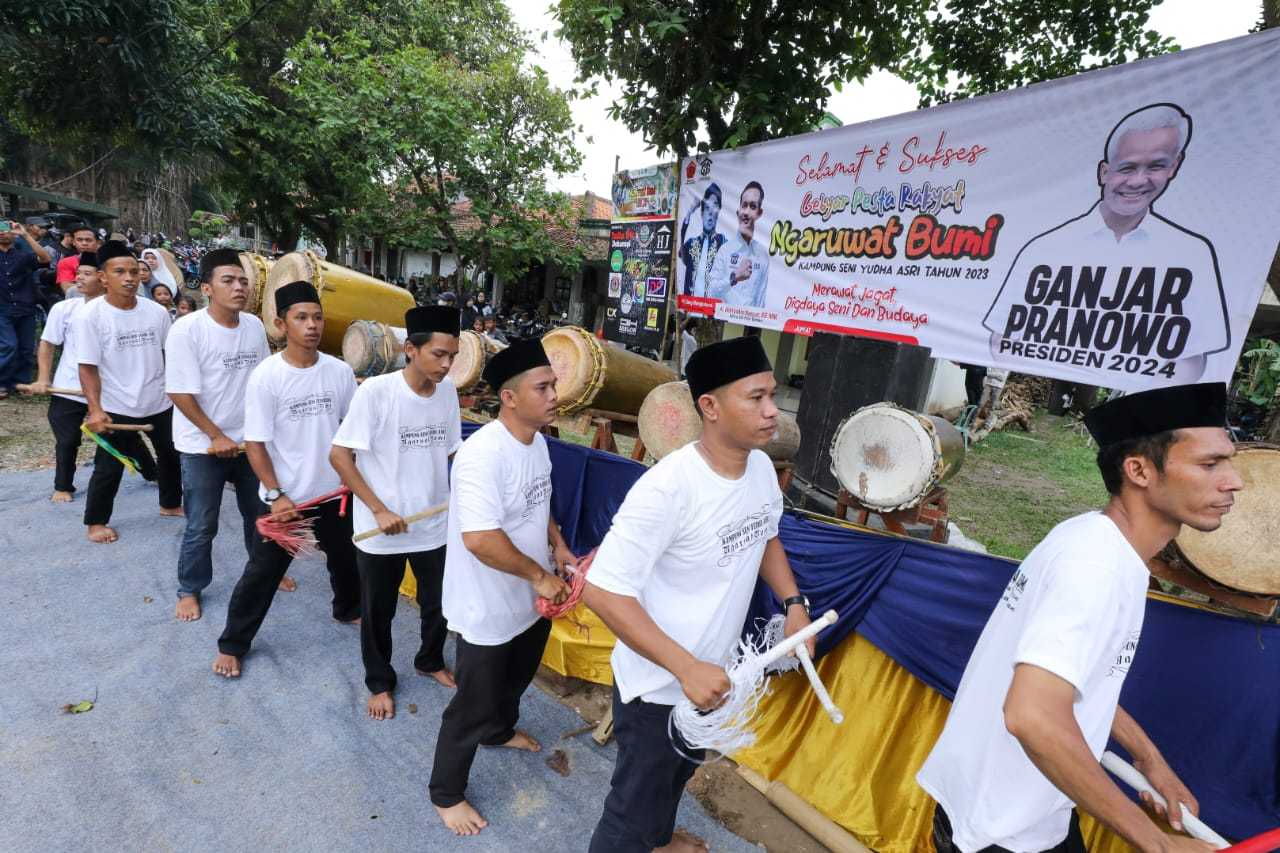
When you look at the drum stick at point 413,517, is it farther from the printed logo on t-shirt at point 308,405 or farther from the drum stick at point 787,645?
the drum stick at point 787,645

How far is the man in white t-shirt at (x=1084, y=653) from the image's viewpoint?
1.31 meters

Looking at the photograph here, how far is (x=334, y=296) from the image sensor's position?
5383 millimetres

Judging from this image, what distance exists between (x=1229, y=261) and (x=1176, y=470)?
1713mm

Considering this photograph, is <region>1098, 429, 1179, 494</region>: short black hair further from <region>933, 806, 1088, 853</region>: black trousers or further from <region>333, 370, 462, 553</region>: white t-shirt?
<region>333, 370, 462, 553</region>: white t-shirt

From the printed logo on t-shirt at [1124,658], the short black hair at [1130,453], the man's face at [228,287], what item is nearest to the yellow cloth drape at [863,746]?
the printed logo on t-shirt at [1124,658]

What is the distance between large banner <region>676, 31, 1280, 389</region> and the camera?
2531 millimetres

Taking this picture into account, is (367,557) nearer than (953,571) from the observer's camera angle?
No

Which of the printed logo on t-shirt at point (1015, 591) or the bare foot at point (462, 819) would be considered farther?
the bare foot at point (462, 819)

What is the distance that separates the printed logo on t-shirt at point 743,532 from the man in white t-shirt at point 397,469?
166 cm

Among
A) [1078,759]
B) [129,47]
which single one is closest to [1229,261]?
[1078,759]

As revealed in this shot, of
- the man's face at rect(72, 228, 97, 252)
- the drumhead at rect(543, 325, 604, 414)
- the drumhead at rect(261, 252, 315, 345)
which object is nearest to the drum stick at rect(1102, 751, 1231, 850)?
the drumhead at rect(543, 325, 604, 414)

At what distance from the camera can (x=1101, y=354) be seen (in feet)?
9.34

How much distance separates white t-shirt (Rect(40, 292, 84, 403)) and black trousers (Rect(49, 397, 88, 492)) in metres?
0.08

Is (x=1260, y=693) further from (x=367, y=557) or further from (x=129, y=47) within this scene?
(x=129, y=47)
